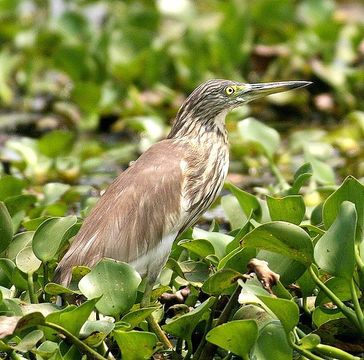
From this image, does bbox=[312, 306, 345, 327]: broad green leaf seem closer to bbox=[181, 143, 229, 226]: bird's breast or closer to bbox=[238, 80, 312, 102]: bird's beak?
bbox=[181, 143, 229, 226]: bird's breast

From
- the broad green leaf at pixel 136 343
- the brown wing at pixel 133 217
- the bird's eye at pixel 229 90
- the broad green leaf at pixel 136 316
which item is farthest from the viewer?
the bird's eye at pixel 229 90

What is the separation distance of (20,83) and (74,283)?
460cm

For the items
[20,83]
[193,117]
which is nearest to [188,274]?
[193,117]

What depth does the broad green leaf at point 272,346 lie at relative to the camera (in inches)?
139

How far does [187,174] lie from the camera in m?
4.47

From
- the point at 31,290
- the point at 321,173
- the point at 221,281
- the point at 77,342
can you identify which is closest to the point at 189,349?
the point at 221,281

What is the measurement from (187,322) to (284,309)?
0.43 m

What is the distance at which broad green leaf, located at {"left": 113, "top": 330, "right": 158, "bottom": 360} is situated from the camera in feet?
11.7

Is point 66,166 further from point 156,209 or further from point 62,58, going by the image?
point 156,209

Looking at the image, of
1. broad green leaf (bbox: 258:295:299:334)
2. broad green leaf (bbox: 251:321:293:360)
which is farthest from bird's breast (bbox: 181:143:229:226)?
broad green leaf (bbox: 258:295:299:334)

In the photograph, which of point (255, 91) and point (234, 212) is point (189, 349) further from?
point (255, 91)

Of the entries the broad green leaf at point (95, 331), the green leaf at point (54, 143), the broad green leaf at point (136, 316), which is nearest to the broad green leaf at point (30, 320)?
the broad green leaf at point (95, 331)

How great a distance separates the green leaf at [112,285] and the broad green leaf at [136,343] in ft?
0.56

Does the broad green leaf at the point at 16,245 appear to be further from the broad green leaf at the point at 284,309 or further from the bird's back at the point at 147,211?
the broad green leaf at the point at 284,309
